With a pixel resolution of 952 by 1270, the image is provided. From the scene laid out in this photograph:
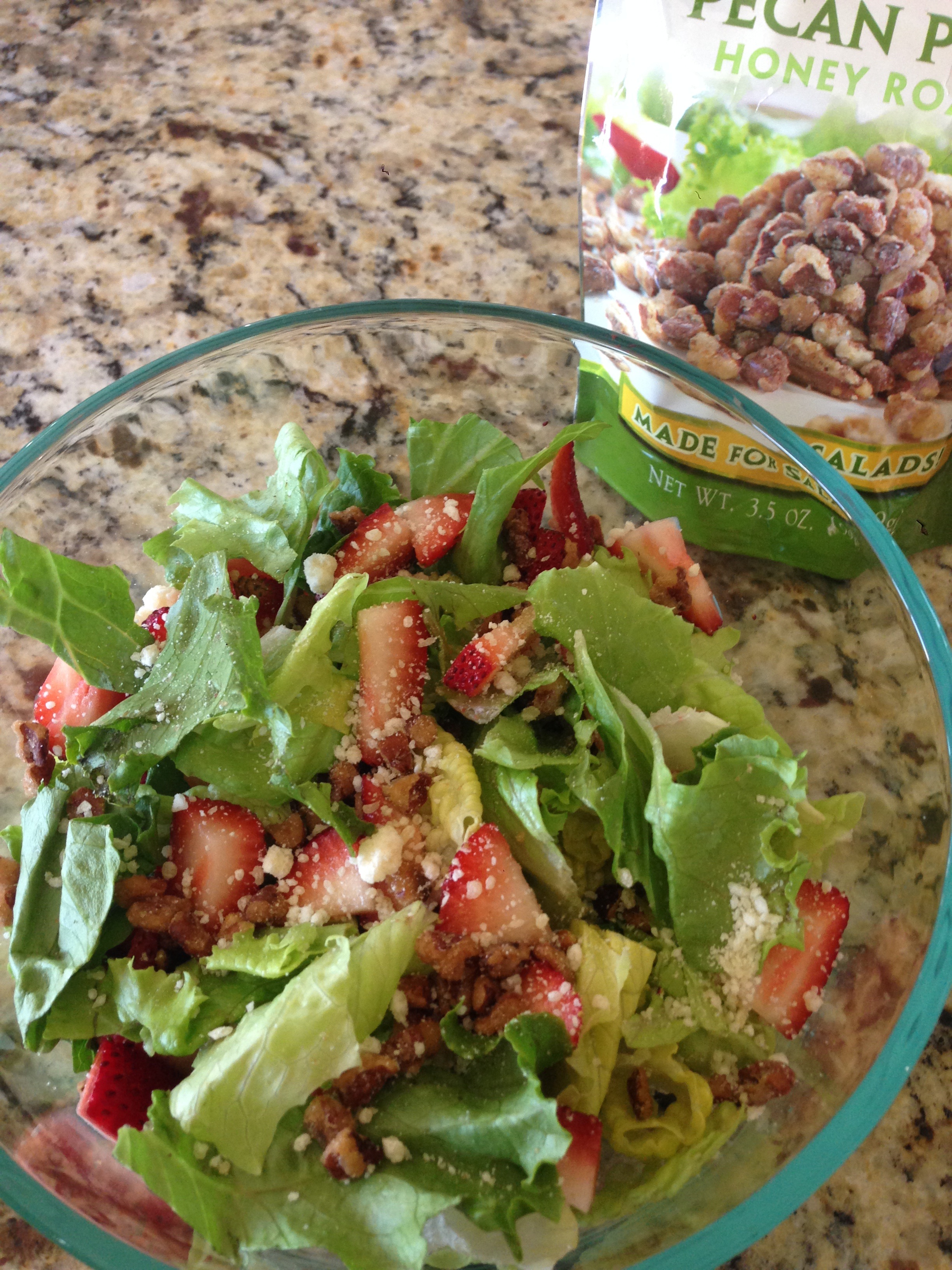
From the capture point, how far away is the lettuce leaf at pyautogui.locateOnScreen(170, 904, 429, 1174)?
2.38 ft

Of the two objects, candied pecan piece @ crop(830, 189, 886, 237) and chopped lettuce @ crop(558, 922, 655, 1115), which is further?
candied pecan piece @ crop(830, 189, 886, 237)

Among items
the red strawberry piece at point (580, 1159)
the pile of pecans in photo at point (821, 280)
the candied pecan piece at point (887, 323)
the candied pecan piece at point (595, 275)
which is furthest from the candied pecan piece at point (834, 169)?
the red strawberry piece at point (580, 1159)

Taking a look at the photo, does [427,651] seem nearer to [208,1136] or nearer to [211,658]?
[211,658]

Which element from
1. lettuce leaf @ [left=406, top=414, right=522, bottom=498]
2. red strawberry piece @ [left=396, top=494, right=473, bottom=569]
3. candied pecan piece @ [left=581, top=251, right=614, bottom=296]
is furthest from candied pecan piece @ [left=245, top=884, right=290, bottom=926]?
candied pecan piece @ [left=581, top=251, right=614, bottom=296]

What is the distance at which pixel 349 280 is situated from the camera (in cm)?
135

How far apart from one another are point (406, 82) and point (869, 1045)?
54.6 inches

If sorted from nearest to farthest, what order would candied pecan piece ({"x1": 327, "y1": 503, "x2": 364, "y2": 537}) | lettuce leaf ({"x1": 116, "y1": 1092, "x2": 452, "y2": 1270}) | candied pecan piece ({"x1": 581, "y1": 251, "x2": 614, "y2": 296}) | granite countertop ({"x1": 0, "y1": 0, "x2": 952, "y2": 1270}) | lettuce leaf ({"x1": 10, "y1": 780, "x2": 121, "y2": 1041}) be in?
1. lettuce leaf ({"x1": 116, "y1": 1092, "x2": 452, "y2": 1270})
2. lettuce leaf ({"x1": 10, "y1": 780, "x2": 121, "y2": 1041})
3. candied pecan piece ({"x1": 327, "y1": 503, "x2": 364, "y2": 537})
4. candied pecan piece ({"x1": 581, "y1": 251, "x2": 614, "y2": 296})
5. granite countertop ({"x1": 0, "y1": 0, "x2": 952, "y2": 1270})

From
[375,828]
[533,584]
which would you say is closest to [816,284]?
[533,584]

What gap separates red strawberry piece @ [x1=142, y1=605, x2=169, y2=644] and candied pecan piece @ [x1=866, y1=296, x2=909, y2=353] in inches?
28.0

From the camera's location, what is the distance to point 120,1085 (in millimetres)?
780

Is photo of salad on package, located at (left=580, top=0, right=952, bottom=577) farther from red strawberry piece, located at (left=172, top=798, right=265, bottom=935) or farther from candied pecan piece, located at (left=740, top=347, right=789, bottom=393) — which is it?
red strawberry piece, located at (left=172, top=798, right=265, bottom=935)

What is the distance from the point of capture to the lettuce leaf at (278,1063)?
725 mm

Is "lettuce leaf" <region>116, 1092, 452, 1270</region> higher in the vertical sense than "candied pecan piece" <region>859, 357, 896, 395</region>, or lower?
lower

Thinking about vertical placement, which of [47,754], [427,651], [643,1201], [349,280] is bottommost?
[643,1201]
